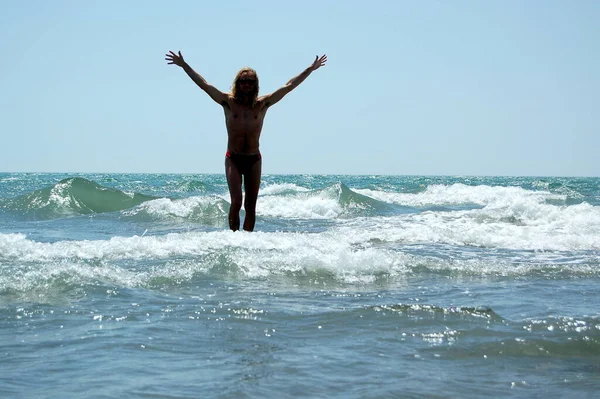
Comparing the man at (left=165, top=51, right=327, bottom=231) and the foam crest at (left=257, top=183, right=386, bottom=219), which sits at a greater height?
the man at (left=165, top=51, right=327, bottom=231)

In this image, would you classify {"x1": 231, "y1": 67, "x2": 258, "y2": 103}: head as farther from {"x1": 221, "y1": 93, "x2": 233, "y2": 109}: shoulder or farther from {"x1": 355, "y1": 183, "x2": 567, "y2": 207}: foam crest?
{"x1": 355, "y1": 183, "x2": 567, "y2": 207}: foam crest

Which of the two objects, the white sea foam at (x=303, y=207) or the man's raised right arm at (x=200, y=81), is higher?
the man's raised right arm at (x=200, y=81)

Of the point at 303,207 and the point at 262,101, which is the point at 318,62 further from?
the point at 303,207

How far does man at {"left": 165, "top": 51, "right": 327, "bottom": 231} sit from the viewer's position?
735cm

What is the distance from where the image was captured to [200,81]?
7352 mm

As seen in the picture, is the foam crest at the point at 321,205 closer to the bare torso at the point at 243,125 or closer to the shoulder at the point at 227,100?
the bare torso at the point at 243,125

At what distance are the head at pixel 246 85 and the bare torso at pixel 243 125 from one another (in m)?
0.07

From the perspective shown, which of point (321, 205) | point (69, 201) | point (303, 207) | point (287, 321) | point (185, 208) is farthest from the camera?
point (321, 205)

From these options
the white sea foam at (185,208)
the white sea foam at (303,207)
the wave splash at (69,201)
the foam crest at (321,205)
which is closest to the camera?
the white sea foam at (185,208)

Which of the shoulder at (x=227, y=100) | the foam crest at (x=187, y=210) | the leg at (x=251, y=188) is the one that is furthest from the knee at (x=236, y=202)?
the foam crest at (x=187, y=210)

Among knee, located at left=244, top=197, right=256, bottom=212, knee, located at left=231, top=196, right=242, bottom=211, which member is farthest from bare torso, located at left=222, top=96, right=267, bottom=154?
knee, located at left=244, top=197, right=256, bottom=212

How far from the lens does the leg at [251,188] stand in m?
7.71

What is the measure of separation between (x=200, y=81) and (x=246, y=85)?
1.53 feet

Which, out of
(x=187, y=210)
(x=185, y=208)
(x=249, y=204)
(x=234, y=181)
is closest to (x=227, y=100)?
(x=234, y=181)
